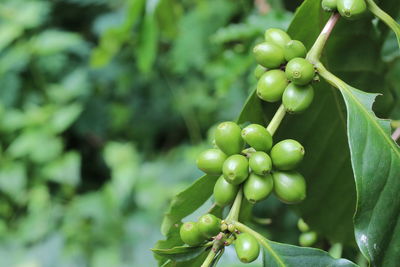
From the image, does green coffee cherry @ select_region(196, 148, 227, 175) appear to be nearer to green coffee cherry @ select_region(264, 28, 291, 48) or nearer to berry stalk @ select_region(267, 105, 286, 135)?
berry stalk @ select_region(267, 105, 286, 135)

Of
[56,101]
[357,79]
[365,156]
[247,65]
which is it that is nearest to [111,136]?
[56,101]

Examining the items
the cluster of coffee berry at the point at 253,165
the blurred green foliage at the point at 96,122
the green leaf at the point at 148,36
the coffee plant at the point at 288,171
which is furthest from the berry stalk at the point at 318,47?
the blurred green foliage at the point at 96,122

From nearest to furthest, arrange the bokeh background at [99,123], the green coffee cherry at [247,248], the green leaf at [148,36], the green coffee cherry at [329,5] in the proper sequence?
1. the green coffee cherry at [247,248]
2. the green coffee cherry at [329,5]
3. the green leaf at [148,36]
4. the bokeh background at [99,123]

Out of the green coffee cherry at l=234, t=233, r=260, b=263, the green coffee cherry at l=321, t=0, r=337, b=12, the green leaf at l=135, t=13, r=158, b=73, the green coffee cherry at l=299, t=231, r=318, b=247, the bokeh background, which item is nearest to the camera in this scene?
the green coffee cherry at l=234, t=233, r=260, b=263

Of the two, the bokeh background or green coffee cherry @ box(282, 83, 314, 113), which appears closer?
green coffee cherry @ box(282, 83, 314, 113)

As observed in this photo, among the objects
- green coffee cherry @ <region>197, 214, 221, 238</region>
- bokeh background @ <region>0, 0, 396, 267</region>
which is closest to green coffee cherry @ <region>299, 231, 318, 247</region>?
green coffee cherry @ <region>197, 214, 221, 238</region>

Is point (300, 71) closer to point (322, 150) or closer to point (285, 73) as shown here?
point (285, 73)

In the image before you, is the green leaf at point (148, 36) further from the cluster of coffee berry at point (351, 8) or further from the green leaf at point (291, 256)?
the green leaf at point (291, 256)
